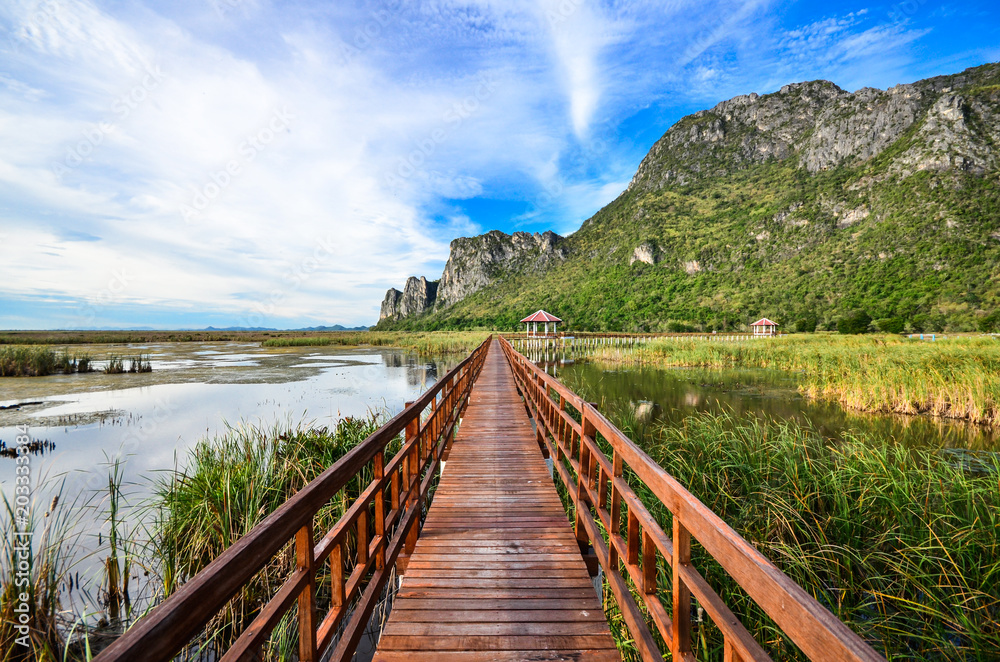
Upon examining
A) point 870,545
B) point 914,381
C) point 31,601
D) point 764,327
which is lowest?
point 870,545

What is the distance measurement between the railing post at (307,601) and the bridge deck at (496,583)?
2.64 feet

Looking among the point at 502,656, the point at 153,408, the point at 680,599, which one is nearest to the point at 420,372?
the point at 153,408

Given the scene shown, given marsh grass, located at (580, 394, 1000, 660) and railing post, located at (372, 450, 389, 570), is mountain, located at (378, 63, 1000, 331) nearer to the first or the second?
marsh grass, located at (580, 394, 1000, 660)

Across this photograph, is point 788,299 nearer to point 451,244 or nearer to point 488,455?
point 488,455

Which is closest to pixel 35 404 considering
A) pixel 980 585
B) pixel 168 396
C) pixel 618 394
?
pixel 168 396

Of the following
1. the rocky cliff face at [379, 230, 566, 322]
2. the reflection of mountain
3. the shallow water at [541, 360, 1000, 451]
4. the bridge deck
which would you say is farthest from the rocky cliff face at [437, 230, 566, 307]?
the bridge deck

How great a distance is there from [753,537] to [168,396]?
711 inches

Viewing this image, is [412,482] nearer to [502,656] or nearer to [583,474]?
[583,474]

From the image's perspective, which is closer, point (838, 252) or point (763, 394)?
point (763, 394)

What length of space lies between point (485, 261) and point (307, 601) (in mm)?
135274

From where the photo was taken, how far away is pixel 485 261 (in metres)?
135

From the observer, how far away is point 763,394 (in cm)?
1355

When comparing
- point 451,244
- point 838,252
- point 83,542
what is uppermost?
point 451,244

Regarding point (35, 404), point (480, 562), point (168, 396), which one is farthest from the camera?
point (168, 396)
